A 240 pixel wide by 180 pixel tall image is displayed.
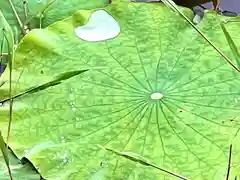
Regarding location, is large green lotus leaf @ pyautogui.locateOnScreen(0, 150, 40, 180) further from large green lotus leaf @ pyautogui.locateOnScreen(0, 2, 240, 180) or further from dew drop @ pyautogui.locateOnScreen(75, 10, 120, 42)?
dew drop @ pyautogui.locateOnScreen(75, 10, 120, 42)

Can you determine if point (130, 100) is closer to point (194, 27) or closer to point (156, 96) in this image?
point (156, 96)

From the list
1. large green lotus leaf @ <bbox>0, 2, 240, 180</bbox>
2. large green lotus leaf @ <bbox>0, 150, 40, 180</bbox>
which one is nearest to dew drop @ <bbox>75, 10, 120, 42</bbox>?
large green lotus leaf @ <bbox>0, 2, 240, 180</bbox>

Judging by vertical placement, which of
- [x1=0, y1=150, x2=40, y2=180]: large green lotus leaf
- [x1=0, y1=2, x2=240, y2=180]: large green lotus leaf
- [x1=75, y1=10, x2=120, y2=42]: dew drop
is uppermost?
[x1=75, y1=10, x2=120, y2=42]: dew drop

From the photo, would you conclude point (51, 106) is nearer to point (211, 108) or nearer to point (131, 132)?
point (131, 132)

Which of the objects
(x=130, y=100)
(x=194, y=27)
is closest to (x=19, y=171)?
(x=130, y=100)

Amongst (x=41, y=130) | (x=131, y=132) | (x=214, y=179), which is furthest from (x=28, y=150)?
(x=214, y=179)

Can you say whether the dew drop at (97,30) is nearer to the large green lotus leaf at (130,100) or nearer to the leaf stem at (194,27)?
the large green lotus leaf at (130,100)
